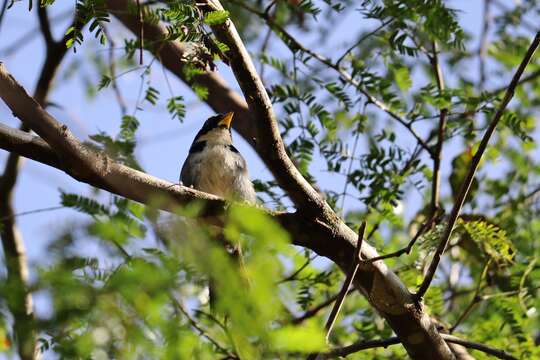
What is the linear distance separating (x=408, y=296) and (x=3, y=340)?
225cm

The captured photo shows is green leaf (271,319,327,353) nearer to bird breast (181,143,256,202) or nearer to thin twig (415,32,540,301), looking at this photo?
thin twig (415,32,540,301)

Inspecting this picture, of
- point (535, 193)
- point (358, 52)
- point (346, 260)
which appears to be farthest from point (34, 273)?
point (535, 193)

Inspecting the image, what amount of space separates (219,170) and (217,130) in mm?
674

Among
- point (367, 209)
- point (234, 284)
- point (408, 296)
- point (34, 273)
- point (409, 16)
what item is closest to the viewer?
point (234, 284)

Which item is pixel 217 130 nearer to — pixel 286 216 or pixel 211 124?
pixel 211 124

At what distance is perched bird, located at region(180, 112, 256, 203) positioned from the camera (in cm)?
562

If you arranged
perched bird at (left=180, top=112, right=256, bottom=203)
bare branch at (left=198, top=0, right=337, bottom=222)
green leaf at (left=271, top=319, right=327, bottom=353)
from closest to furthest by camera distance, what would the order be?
green leaf at (left=271, top=319, right=327, bottom=353)
bare branch at (left=198, top=0, right=337, bottom=222)
perched bird at (left=180, top=112, right=256, bottom=203)

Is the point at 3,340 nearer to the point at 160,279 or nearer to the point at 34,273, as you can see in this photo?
the point at 34,273

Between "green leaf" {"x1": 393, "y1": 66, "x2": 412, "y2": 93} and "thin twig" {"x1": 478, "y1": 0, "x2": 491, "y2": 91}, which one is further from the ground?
"thin twig" {"x1": 478, "y1": 0, "x2": 491, "y2": 91}

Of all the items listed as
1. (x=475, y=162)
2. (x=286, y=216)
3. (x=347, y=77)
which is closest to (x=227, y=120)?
(x=347, y=77)

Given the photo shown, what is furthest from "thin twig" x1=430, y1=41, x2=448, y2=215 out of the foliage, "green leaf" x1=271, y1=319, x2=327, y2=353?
"green leaf" x1=271, y1=319, x2=327, y2=353

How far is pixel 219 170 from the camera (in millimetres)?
5809

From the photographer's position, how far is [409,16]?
185 inches

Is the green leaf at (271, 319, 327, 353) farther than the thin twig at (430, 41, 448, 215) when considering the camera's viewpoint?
No
